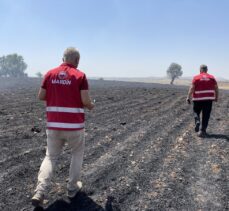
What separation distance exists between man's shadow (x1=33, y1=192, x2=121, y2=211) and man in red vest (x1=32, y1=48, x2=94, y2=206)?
35 centimetres

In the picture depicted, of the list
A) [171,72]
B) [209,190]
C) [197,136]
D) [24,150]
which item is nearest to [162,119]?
[197,136]

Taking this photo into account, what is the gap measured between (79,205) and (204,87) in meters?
5.92

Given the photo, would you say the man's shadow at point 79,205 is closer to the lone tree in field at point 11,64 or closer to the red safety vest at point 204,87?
the red safety vest at point 204,87

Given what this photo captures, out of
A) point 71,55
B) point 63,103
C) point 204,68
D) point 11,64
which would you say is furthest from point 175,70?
point 63,103

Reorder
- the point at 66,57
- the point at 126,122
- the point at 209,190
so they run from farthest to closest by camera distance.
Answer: the point at 126,122 < the point at 209,190 < the point at 66,57

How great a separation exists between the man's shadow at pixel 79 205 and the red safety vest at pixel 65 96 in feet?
3.64

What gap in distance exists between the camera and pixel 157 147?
8.10 metres

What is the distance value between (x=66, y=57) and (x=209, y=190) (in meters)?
3.15

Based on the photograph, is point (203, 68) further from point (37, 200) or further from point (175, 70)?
point (175, 70)

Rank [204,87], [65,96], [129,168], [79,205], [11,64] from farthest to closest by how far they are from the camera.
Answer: [11,64] < [204,87] < [129,168] < [79,205] < [65,96]

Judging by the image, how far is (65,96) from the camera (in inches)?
179

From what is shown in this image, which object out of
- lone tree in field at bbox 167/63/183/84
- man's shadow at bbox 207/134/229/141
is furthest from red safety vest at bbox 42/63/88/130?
lone tree in field at bbox 167/63/183/84

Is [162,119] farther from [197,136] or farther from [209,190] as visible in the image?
[209,190]

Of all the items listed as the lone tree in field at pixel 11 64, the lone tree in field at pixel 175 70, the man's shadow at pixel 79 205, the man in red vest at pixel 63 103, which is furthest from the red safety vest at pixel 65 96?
the lone tree in field at pixel 11 64
